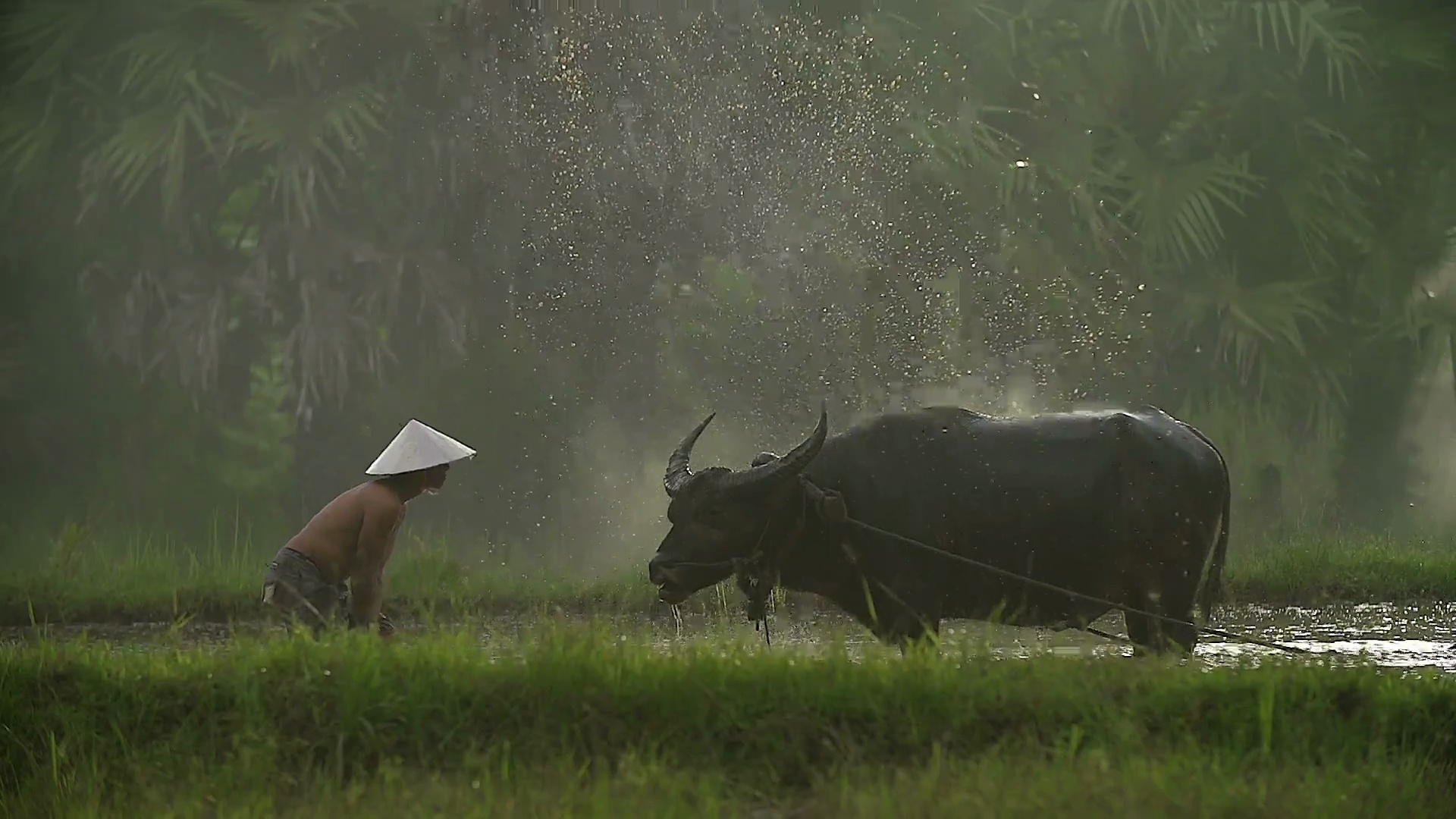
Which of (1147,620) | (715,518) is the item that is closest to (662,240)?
(715,518)

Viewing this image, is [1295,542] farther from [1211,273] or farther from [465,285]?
[465,285]

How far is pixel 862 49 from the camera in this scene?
11977 millimetres

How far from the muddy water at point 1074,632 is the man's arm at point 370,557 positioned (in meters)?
0.49

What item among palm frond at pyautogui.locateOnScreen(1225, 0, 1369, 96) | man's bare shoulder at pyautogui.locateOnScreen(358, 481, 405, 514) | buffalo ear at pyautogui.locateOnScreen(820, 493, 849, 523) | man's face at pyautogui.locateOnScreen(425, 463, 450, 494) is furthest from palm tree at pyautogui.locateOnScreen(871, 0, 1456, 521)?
man's bare shoulder at pyautogui.locateOnScreen(358, 481, 405, 514)

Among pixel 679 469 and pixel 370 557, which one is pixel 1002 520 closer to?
pixel 679 469

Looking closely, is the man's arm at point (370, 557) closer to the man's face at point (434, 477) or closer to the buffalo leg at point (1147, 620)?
the man's face at point (434, 477)

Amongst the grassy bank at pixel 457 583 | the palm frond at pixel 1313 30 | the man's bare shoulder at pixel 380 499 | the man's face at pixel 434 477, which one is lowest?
the grassy bank at pixel 457 583

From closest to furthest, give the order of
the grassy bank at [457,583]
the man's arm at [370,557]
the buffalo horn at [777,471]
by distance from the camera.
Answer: the man's arm at [370,557] < the buffalo horn at [777,471] < the grassy bank at [457,583]

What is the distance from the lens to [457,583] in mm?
9047

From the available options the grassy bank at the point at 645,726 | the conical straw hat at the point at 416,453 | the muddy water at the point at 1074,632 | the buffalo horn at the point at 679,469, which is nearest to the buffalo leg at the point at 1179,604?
the muddy water at the point at 1074,632

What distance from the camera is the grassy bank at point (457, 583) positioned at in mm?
8438

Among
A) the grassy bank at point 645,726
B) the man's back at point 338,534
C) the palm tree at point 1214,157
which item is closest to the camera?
the grassy bank at point 645,726

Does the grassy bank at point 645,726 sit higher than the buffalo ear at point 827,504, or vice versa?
the buffalo ear at point 827,504

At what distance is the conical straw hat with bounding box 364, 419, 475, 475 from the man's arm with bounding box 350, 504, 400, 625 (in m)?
0.13
